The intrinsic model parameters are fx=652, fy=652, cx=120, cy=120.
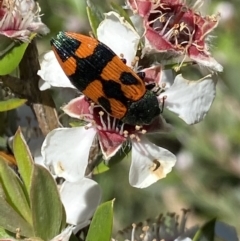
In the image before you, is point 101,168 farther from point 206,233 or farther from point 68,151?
point 206,233

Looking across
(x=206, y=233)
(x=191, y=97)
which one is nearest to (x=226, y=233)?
(x=206, y=233)

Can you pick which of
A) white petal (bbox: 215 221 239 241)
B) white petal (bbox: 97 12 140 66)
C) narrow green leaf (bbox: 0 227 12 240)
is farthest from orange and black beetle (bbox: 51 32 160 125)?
white petal (bbox: 215 221 239 241)

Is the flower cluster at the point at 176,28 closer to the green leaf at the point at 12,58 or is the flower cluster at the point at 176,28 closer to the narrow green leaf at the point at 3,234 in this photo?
the green leaf at the point at 12,58

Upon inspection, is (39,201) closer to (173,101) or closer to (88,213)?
(88,213)

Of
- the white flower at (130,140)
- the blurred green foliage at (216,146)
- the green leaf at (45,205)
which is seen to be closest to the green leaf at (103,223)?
the green leaf at (45,205)

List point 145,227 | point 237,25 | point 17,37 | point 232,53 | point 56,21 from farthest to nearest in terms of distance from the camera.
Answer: point 237,25 < point 232,53 < point 56,21 < point 145,227 < point 17,37

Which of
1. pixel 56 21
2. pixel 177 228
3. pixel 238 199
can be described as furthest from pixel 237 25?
pixel 177 228

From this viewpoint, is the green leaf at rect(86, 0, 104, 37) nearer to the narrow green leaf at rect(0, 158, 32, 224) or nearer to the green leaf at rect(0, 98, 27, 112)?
the green leaf at rect(0, 98, 27, 112)
